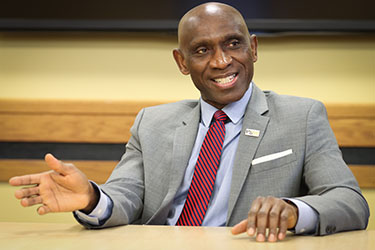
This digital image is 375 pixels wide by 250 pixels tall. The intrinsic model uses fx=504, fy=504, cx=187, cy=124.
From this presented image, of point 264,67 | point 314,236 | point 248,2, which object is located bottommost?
point 314,236

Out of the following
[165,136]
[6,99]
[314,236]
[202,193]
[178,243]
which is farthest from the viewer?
[6,99]

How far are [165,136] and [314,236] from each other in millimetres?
722

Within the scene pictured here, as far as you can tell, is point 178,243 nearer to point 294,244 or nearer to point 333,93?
point 294,244

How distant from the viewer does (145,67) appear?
9.46 ft

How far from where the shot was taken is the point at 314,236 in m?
1.26

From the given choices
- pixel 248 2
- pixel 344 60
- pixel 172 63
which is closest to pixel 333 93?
pixel 344 60

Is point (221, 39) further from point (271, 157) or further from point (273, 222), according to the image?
point (273, 222)

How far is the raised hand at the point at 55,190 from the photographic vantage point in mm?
1327

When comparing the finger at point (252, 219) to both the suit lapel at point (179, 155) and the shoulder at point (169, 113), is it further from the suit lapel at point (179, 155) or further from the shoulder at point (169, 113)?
the shoulder at point (169, 113)

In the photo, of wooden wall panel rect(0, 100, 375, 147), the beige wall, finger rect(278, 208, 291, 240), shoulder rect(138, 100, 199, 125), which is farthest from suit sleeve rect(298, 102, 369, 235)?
wooden wall panel rect(0, 100, 375, 147)

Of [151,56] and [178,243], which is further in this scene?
[151,56]

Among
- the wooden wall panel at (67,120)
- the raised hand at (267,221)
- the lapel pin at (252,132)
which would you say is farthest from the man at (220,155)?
the wooden wall panel at (67,120)

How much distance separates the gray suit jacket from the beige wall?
1.00 metres

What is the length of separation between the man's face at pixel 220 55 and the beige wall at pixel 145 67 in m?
1.04
